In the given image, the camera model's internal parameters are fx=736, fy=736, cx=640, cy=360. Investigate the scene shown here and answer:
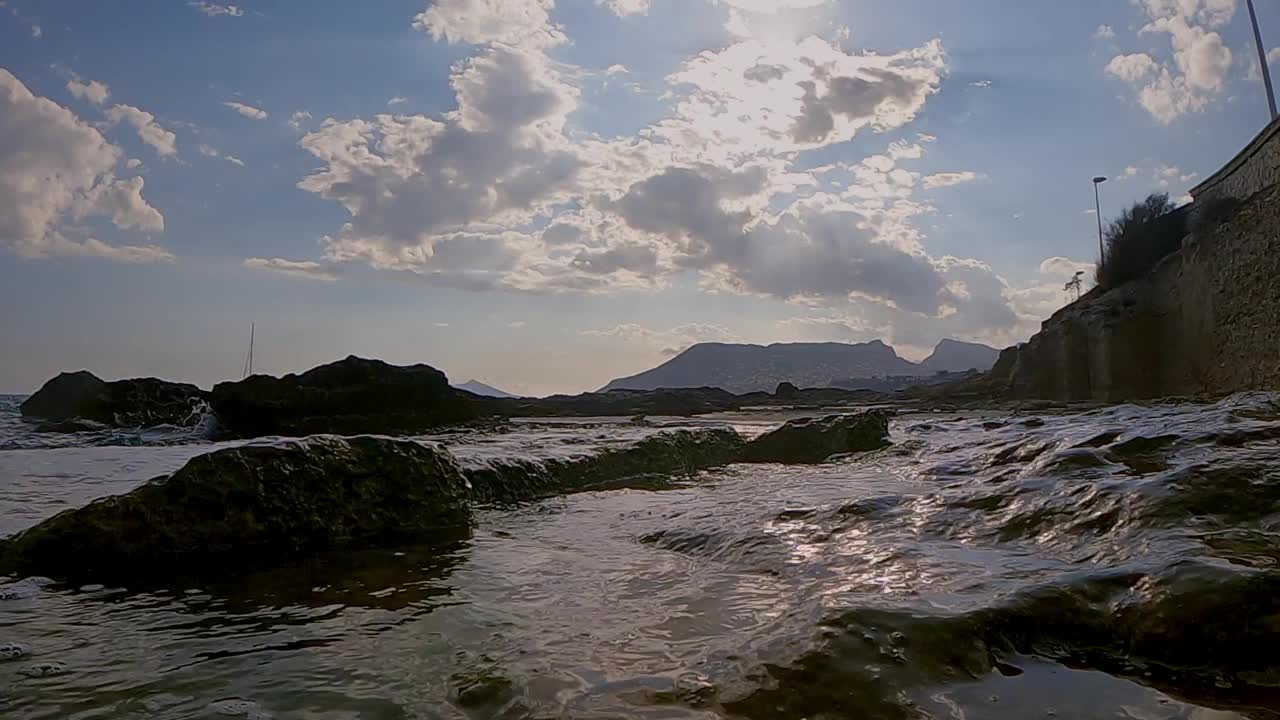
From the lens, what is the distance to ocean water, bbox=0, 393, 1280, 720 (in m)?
2.16

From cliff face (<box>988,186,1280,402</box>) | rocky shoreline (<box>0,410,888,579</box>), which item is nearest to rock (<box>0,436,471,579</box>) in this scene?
rocky shoreline (<box>0,410,888,579</box>)

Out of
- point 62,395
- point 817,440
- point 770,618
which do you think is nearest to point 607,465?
Result: point 817,440

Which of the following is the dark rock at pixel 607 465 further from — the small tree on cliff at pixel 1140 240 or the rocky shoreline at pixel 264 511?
the small tree on cliff at pixel 1140 240

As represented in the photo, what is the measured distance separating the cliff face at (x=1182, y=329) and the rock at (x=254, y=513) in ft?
76.9

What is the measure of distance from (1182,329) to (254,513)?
30.6 m

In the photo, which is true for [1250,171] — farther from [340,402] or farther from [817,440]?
[340,402]

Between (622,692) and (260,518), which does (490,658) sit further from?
(260,518)

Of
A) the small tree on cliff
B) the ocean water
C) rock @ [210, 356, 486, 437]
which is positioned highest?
the small tree on cliff

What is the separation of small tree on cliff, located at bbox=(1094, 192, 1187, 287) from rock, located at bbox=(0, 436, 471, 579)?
3462cm

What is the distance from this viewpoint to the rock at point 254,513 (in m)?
4.31

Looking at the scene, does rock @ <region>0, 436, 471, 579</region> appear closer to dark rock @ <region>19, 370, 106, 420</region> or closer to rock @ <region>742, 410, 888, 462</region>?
rock @ <region>742, 410, 888, 462</region>

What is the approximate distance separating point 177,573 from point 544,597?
2.23 meters

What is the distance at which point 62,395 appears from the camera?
90.4 ft

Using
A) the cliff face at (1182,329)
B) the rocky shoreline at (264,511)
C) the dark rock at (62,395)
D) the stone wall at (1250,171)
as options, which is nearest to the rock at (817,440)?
the rocky shoreline at (264,511)
